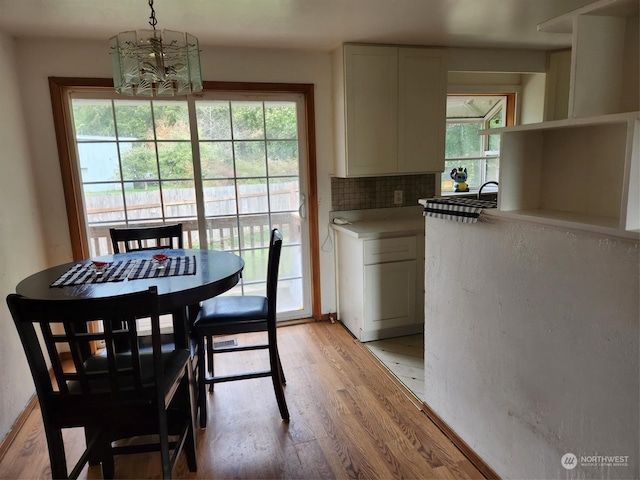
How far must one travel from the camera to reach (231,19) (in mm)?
2332

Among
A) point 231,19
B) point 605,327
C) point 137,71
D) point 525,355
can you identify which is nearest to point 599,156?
point 605,327

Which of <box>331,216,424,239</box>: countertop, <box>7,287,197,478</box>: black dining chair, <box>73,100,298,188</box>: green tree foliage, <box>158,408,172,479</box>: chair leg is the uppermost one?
<box>73,100,298,188</box>: green tree foliage

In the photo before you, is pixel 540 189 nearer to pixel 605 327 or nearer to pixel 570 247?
pixel 570 247

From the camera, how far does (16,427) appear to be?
2102mm

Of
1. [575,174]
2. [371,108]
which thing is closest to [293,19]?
[371,108]

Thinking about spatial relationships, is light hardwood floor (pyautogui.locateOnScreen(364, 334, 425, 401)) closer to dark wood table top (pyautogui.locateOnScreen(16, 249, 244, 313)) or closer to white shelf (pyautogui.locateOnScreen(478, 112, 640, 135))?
dark wood table top (pyautogui.locateOnScreen(16, 249, 244, 313))

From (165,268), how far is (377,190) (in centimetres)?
194

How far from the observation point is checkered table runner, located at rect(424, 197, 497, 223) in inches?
64.6

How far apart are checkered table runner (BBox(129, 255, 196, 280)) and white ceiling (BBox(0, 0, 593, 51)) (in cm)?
132

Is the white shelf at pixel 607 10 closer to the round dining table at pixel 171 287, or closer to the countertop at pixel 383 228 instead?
the round dining table at pixel 171 287

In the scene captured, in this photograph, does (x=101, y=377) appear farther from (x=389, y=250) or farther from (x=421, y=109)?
(x=421, y=109)

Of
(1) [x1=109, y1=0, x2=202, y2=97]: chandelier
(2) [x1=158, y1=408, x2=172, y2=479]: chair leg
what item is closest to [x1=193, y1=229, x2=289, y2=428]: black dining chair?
(2) [x1=158, y1=408, x2=172, y2=479]: chair leg

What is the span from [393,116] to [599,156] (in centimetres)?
187

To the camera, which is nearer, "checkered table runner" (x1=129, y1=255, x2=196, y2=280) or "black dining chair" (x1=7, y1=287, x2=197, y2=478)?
"black dining chair" (x1=7, y1=287, x2=197, y2=478)
